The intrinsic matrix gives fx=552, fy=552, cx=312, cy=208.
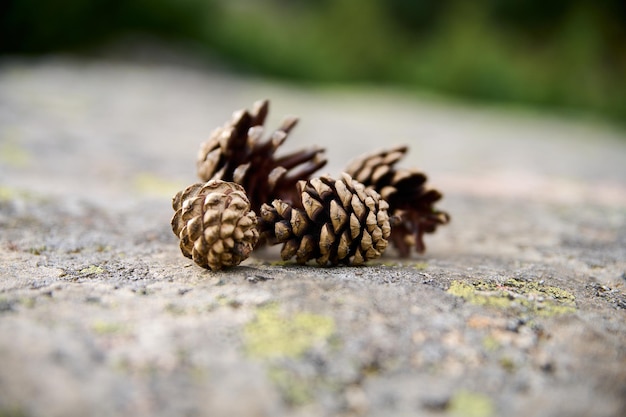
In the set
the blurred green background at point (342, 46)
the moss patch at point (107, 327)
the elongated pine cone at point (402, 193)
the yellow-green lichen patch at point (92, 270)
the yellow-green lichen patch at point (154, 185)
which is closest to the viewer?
the moss patch at point (107, 327)

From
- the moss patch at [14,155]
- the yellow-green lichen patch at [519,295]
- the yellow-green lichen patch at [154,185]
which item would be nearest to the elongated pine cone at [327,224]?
the yellow-green lichen patch at [519,295]

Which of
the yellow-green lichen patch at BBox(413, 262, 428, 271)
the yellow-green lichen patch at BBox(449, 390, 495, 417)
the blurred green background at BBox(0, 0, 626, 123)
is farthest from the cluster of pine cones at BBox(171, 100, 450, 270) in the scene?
the blurred green background at BBox(0, 0, 626, 123)

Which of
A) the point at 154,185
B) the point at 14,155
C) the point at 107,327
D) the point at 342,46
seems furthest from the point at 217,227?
the point at 342,46

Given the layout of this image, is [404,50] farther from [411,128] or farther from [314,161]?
[314,161]

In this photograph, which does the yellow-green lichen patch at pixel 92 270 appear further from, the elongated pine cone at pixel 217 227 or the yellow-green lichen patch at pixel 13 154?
the yellow-green lichen patch at pixel 13 154

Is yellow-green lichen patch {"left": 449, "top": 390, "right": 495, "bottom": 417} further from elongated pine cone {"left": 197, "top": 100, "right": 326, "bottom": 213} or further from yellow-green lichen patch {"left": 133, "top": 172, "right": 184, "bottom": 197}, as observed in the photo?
yellow-green lichen patch {"left": 133, "top": 172, "right": 184, "bottom": 197}
